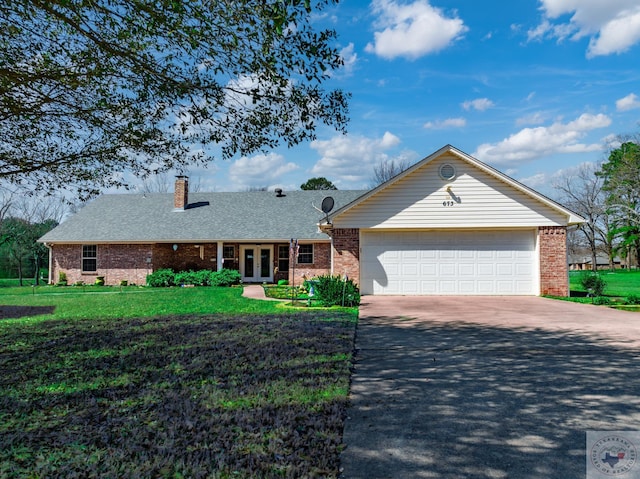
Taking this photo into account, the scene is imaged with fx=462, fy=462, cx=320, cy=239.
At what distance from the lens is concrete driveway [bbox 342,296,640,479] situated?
341 centimetres

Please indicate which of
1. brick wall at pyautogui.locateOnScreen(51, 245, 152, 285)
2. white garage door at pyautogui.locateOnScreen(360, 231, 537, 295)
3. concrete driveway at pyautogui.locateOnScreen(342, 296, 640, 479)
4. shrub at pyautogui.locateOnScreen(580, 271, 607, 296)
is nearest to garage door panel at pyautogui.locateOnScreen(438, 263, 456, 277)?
white garage door at pyautogui.locateOnScreen(360, 231, 537, 295)

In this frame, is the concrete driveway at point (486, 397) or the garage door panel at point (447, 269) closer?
the concrete driveway at point (486, 397)

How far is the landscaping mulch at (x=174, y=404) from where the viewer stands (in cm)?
334

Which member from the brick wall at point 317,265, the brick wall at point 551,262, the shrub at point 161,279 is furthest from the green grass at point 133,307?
the brick wall at point 551,262

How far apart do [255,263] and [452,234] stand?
12296 millimetres

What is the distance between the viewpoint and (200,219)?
26.2m

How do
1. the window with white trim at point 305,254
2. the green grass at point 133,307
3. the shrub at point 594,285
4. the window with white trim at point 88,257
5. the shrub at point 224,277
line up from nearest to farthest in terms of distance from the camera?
1. the green grass at point 133,307
2. the shrub at point 594,285
3. the shrub at point 224,277
4. the window with white trim at point 305,254
5. the window with white trim at point 88,257

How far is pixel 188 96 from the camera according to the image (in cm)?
762

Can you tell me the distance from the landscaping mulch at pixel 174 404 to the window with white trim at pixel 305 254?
50.2ft

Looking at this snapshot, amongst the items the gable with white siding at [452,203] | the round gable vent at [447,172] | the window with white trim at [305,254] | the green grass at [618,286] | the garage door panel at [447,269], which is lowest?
the green grass at [618,286]

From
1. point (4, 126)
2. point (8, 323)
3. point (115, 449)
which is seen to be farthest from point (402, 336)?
point (8, 323)

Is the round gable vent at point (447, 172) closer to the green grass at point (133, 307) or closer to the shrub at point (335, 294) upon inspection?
the shrub at point (335, 294)

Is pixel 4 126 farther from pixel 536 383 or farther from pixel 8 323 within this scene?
pixel 536 383

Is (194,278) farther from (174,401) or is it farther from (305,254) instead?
(174,401)
